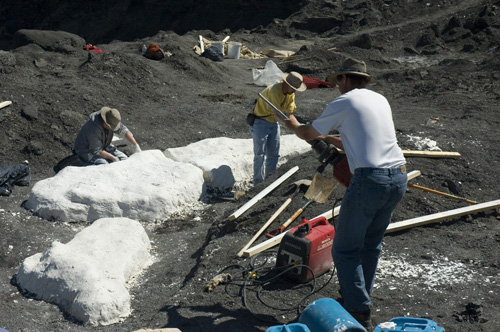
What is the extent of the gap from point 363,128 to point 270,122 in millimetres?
4309

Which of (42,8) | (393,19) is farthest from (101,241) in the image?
(42,8)

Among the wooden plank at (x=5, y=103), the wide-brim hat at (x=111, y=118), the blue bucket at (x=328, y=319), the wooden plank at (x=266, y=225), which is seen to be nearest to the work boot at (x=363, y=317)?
the blue bucket at (x=328, y=319)

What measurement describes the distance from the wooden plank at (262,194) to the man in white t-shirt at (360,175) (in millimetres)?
2427

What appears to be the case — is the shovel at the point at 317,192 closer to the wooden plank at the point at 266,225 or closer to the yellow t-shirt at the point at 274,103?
the wooden plank at the point at 266,225

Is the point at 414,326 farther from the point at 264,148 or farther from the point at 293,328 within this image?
the point at 264,148

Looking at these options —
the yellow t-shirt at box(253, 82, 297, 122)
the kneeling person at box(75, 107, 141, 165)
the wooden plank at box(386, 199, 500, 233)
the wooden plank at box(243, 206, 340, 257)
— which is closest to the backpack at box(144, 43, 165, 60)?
the kneeling person at box(75, 107, 141, 165)

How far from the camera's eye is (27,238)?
719 centimetres

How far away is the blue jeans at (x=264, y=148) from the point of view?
852 cm

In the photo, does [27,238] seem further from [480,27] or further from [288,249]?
[480,27]

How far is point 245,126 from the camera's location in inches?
479

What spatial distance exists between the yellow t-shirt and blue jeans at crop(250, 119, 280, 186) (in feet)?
0.36

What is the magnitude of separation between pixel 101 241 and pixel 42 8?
2570 cm

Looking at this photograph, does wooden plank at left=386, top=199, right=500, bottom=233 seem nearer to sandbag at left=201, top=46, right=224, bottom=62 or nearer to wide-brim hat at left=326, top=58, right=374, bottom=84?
wide-brim hat at left=326, top=58, right=374, bottom=84

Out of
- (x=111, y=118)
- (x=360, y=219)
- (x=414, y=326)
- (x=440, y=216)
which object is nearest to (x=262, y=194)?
(x=440, y=216)
